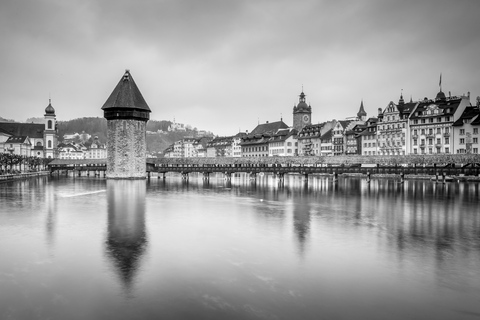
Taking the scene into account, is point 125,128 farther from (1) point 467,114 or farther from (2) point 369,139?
(1) point 467,114

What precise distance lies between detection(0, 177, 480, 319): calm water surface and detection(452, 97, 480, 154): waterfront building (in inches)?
1175

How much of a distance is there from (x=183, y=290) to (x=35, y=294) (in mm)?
2812

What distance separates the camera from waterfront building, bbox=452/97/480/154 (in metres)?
43.8

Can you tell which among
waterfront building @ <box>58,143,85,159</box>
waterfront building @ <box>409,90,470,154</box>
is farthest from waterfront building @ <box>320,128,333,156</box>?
waterfront building @ <box>58,143,85,159</box>

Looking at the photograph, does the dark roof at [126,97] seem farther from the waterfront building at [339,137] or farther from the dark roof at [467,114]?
the dark roof at [467,114]

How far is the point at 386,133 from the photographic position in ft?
178

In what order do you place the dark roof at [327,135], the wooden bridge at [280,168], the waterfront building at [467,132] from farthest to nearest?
the dark roof at [327,135], the waterfront building at [467,132], the wooden bridge at [280,168]

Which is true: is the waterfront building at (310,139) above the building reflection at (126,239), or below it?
above

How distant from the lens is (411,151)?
51344mm

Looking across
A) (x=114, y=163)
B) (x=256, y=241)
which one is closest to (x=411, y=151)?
(x=114, y=163)

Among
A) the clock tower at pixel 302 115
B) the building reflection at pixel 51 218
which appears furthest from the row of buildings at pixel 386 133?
the building reflection at pixel 51 218

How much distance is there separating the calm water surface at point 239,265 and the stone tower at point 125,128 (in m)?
25.1

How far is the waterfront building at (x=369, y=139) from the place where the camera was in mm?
56562

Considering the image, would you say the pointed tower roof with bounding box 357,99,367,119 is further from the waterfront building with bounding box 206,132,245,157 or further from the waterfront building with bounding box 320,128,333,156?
the waterfront building with bounding box 206,132,245,157
